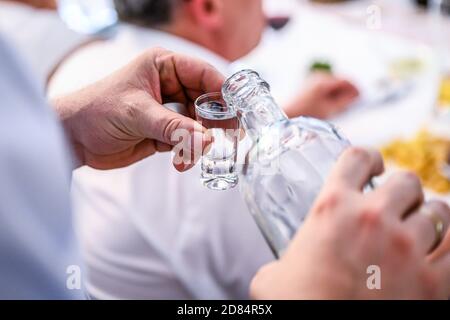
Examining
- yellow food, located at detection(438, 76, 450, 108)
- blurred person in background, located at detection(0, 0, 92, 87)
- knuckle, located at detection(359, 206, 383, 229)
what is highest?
knuckle, located at detection(359, 206, 383, 229)

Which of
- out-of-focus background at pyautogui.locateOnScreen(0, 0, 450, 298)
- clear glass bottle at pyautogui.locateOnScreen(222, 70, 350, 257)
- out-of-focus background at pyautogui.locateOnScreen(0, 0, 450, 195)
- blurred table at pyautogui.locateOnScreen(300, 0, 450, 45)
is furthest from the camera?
blurred table at pyautogui.locateOnScreen(300, 0, 450, 45)

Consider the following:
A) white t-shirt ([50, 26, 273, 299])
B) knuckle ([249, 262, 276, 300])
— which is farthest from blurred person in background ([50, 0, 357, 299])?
knuckle ([249, 262, 276, 300])

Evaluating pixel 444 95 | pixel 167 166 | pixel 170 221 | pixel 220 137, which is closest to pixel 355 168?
pixel 220 137

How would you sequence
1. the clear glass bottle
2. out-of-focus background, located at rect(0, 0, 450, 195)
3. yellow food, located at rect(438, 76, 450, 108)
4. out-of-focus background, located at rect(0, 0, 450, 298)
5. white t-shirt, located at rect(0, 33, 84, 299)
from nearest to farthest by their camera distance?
white t-shirt, located at rect(0, 33, 84, 299) < the clear glass bottle < out-of-focus background, located at rect(0, 0, 450, 298) < out-of-focus background, located at rect(0, 0, 450, 195) < yellow food, located at rect(438, 76, 450, 108)

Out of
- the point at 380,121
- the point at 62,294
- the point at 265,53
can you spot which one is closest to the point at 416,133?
the point at 380,121

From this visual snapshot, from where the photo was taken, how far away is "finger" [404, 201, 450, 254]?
396mm

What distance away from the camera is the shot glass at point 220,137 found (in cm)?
52

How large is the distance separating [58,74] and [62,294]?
0.48m

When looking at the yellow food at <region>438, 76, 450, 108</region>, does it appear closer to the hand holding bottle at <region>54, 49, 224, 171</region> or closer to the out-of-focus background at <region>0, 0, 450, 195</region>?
the out-of-focus background at <region>0, 0, 450, 195</region>

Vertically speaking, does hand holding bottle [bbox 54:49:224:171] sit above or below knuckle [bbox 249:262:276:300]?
above

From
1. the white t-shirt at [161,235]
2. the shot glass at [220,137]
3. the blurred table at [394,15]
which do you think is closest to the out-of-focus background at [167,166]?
the white t-shirt at [161,235]

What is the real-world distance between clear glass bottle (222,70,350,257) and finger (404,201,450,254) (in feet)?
0.26

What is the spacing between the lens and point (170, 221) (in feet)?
3.05

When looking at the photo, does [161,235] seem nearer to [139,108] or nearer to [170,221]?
[170,221]
